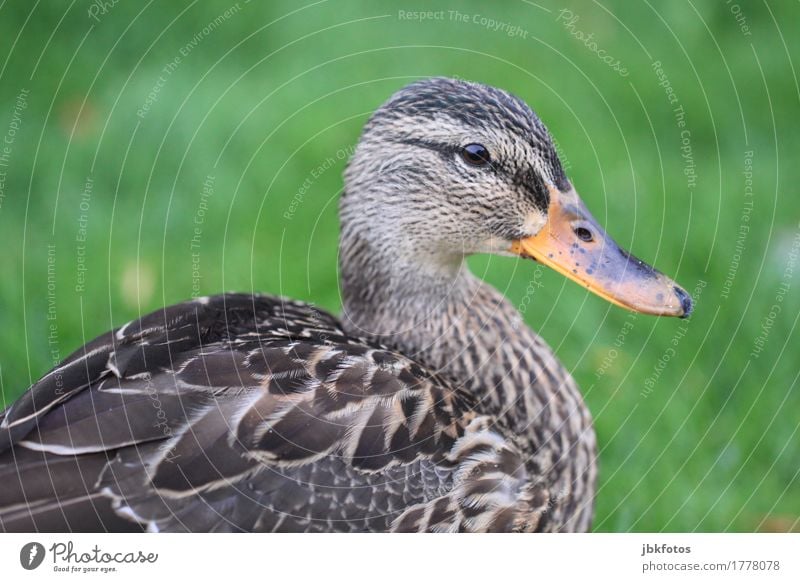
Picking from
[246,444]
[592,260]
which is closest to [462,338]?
[592,260]

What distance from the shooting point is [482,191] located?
233 cm

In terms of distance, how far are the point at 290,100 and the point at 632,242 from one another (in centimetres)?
170

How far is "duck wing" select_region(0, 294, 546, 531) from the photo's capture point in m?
1.97

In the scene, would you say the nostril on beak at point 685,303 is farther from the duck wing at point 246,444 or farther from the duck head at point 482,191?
the duck wing at point 246,444

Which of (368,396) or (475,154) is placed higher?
(475,154)

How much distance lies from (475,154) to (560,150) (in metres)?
1.93

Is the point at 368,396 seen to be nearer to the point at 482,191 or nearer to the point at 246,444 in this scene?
the point at 246,444

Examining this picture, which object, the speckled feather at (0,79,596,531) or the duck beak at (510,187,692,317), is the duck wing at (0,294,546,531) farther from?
the duck beak at (510,187,692,317)

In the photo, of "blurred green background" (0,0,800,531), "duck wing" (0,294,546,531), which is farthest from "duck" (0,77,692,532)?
"blurred green background" (0,0,800,531)

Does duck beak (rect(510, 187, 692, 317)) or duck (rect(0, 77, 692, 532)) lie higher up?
duck beak (rect(510, 187, 692, 317))

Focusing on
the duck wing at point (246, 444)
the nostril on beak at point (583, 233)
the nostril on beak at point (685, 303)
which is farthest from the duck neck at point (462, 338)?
the nostril on beak at point (685, 303)

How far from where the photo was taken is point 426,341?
8.39ft
